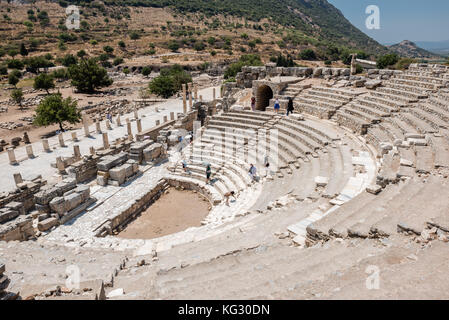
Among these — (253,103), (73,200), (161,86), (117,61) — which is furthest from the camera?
(117,61)

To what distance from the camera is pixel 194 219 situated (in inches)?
552

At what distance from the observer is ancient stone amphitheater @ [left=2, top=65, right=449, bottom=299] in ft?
18.0

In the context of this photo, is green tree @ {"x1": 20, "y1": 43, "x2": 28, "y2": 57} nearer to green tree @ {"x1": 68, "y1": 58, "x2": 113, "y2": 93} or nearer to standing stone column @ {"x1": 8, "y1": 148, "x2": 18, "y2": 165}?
green tree @ {"x1": 68, "y1": 58, "x2": 113, "y2": 93}

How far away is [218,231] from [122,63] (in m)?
66.3

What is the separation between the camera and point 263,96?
80.6ft

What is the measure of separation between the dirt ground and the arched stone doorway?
11.1m

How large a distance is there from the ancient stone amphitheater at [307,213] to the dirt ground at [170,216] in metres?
0.71

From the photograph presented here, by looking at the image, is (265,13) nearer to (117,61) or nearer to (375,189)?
(117,61)

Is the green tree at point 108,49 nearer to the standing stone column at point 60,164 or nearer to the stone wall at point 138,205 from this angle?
the standing stone column at point 60,164

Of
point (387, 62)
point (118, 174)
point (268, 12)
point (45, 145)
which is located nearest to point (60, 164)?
point (118, 174)

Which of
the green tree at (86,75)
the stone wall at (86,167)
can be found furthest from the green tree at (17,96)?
the stone wall at (86,167)

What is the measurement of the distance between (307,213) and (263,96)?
16.5 m
